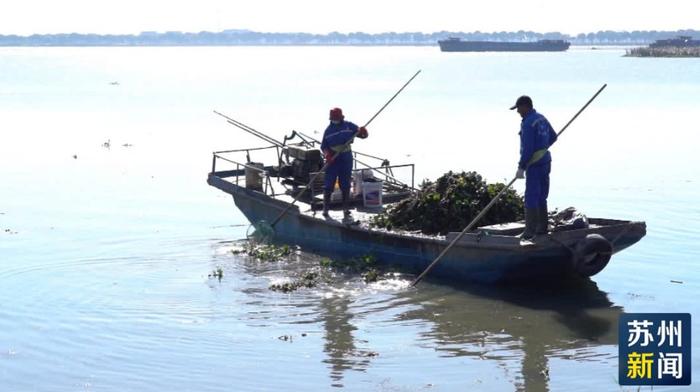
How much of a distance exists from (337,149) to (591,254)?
4.25 meters

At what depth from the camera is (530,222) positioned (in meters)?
14.2

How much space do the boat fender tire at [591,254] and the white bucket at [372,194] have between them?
4.03 meters

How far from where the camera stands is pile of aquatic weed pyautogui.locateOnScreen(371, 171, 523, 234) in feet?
50.7

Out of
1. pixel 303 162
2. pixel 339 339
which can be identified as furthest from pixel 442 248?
pixel 303 162

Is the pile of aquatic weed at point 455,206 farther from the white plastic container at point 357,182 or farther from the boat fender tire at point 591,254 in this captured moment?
the white plastic container at point 357,182

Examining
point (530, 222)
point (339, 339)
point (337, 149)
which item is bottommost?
point (339, 339)

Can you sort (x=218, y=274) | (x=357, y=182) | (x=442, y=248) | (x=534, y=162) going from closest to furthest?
(x=534, y=162)
(x=442, y=248)
(x=218, y=274)
(x=357, y=182)

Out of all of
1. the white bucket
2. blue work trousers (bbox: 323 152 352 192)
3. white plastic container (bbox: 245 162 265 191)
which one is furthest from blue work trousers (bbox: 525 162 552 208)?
white plastic container (bbox: 245 162 265 191)

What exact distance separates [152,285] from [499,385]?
236 inches

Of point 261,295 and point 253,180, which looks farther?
point 253,180

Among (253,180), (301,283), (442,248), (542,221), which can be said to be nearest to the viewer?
(542,221)

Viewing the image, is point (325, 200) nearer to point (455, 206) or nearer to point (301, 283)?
point (301, 283)

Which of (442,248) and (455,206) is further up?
(455,206)

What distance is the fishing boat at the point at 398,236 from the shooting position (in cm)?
1416
